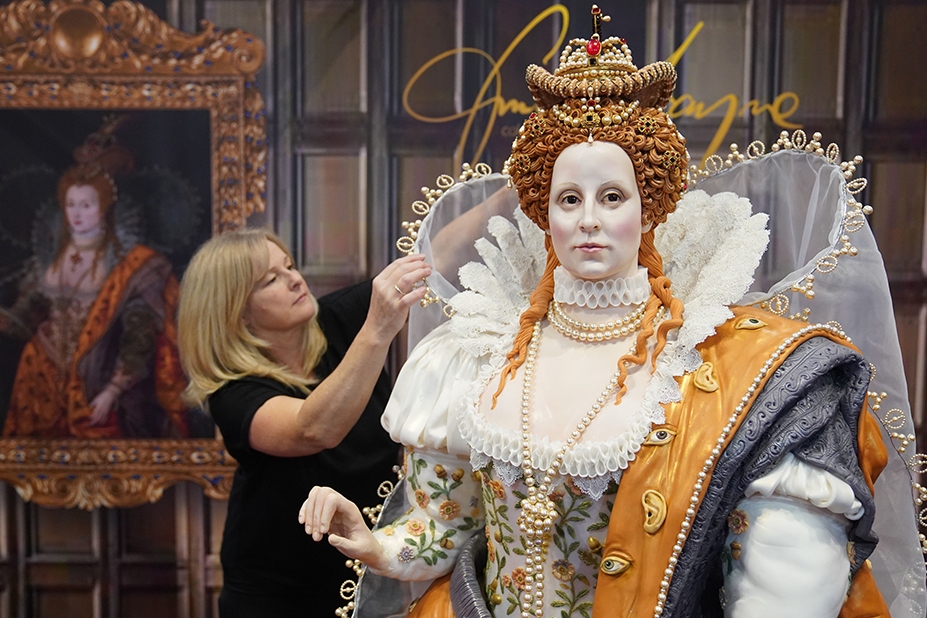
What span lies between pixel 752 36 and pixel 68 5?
7.35 ft

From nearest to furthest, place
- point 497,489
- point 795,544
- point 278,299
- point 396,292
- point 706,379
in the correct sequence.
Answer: point 795,544 → point 706,379 → point 497,489 → point 396,292 → point 278,299

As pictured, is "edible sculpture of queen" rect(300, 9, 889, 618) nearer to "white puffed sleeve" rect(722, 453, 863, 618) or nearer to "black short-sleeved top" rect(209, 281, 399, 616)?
"white puffed sleeve" rect(722, 453, 863, 618)

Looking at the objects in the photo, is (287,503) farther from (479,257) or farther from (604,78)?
(604,78)

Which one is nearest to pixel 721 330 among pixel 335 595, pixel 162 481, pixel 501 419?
pixel 501 419

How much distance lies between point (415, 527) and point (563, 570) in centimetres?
31

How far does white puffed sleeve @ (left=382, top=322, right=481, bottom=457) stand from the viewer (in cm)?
137

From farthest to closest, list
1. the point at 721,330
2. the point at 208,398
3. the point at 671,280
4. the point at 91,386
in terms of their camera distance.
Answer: the point at 91,386 < the point at 208,398 < the point at 671,280 < the point at 721,330

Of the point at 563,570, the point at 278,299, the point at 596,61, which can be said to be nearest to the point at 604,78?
the point at 596,61

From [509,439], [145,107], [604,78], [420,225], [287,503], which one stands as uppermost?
[145,107]

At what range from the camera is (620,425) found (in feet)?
3.90

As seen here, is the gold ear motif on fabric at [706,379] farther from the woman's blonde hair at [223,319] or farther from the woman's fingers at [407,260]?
the woman's blonde hair at [223,319]

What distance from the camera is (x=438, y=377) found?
1.42 meters

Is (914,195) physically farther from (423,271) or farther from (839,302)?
(423,271)
